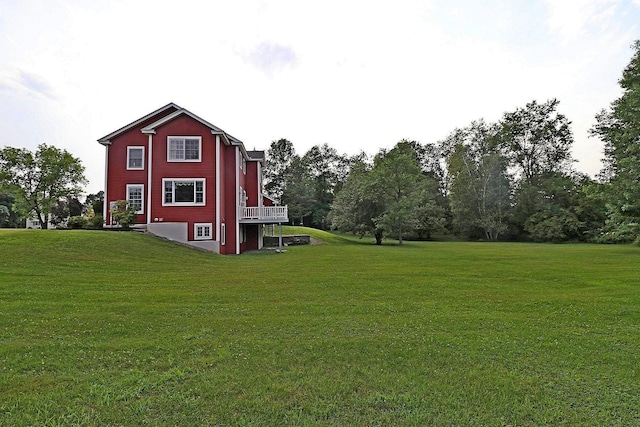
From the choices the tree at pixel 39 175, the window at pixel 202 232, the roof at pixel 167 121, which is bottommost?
the window at pixel 202 232

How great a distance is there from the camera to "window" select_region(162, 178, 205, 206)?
23625mm

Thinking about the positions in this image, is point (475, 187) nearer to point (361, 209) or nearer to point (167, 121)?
point (361, 209)

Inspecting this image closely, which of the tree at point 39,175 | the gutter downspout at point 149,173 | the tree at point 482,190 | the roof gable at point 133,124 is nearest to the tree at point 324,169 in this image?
the tree at point 482,190

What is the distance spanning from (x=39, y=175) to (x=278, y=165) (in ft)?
144

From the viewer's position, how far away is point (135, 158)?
24953 mm

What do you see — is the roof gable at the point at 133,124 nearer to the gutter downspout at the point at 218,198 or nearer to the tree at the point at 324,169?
the gutter downspout at the point at 218,198

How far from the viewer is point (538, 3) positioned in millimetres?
17891

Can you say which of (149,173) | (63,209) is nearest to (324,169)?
(63,209)

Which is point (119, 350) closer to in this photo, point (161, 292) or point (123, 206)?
point (161, 292)

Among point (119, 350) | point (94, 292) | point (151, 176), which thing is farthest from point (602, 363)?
point (151, 176)

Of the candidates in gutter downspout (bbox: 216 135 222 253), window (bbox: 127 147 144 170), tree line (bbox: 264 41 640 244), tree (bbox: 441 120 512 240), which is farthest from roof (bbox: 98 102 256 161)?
tree (bbox: 441 120 512 240)

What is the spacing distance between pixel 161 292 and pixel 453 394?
7364mm

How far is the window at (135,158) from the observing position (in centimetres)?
2486

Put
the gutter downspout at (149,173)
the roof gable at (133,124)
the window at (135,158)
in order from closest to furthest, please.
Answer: the gutter downspout at (149,173)
the roof gable at (133,124)
the window at (135,158)
